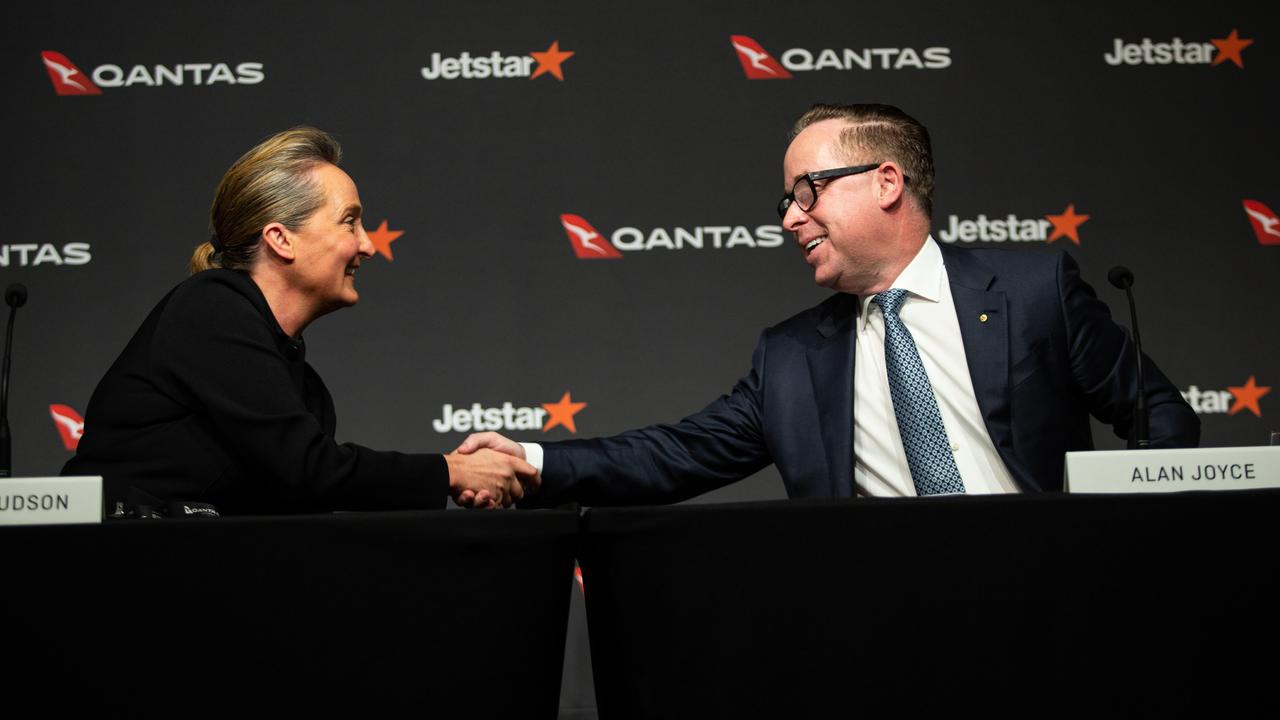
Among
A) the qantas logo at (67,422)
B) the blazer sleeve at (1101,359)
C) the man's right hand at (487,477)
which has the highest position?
the qantas logo at (67,422)

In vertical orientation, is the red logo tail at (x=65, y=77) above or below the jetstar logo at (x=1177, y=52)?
above

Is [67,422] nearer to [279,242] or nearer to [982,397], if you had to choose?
[279,242]

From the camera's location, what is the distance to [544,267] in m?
3.46

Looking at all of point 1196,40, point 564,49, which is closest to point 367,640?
point 564,49

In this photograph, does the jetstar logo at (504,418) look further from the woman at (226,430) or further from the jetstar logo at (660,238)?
the woman at (226,430)

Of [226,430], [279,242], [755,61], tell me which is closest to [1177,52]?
[755,61]

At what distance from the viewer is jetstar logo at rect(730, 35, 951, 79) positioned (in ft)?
11.6

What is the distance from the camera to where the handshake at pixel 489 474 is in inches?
86.3

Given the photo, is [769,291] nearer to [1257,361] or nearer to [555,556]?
[1257,361]

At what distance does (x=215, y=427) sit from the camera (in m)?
1.93

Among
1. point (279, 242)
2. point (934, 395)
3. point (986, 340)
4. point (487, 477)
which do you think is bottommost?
point (487, 477)

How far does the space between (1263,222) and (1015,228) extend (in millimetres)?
814

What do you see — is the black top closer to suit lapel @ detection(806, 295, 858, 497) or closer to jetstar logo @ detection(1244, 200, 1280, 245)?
suit lapel @ detection(806, 295, 858, 497)

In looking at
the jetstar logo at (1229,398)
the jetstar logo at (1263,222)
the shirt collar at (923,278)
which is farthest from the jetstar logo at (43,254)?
the jetstar logo at (1263,222)
